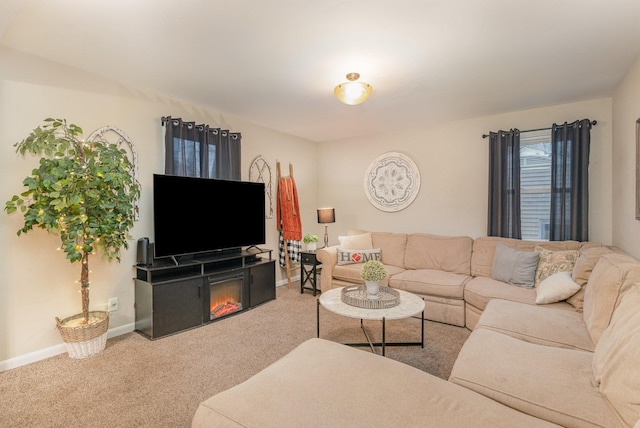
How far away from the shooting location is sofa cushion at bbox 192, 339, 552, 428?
110cm

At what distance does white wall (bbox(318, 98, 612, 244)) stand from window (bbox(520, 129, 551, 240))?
0.19m

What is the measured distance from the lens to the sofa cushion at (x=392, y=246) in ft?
13.8

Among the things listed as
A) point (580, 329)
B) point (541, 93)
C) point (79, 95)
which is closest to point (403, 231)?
point (541, 93)

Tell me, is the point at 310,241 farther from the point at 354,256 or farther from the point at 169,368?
the point at 169,368

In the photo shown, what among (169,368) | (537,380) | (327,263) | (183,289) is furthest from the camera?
(327,263)

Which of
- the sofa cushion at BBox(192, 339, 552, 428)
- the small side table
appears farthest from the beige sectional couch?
the sofa cushion at BBox(192, 339, 552, 428)

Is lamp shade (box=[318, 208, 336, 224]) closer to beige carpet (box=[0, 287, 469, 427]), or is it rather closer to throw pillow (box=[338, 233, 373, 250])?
throw pillow (box=[338, 233, 373, 250])

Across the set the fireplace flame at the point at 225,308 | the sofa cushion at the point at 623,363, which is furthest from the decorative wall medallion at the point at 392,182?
the sofa cushion at the point at 623,363

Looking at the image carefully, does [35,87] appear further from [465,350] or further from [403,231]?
[403,231]

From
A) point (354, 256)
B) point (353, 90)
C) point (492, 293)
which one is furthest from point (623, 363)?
point (354, 256)

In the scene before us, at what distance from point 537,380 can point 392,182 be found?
11.9 feet

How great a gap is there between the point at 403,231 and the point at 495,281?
64.3 inches

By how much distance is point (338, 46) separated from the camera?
7.47ft

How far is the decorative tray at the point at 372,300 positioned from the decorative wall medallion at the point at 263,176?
217 cm
